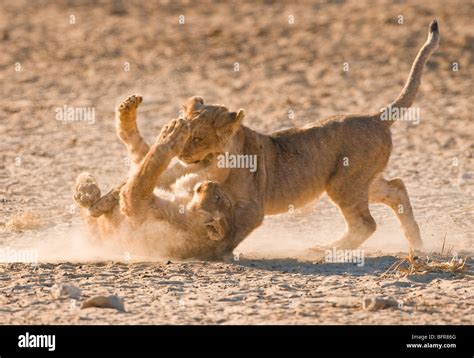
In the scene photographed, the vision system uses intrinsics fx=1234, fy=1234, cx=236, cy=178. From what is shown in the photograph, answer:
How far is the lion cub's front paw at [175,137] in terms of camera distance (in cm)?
820

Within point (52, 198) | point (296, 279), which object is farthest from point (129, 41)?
point (296, 279)

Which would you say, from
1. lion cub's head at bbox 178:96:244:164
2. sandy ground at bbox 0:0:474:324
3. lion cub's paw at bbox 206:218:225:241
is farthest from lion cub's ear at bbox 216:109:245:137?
sandy ground at bbox 0:0:474:324

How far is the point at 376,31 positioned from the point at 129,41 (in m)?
3.59

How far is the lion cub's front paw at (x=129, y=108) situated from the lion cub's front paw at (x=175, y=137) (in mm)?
639

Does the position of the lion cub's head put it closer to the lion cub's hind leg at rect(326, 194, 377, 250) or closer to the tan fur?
the tan fur

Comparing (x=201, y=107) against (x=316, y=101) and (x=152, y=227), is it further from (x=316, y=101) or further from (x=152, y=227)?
(x=316, y=101)

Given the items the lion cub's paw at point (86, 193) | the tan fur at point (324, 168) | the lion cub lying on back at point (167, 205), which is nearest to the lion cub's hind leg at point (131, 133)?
the lion cub lying on back at point (167, 205)

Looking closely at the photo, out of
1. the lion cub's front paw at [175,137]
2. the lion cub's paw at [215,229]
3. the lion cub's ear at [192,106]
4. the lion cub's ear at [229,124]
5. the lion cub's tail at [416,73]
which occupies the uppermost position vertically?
the lion cub's tail at [416,73]

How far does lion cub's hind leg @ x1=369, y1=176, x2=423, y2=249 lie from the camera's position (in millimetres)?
9875

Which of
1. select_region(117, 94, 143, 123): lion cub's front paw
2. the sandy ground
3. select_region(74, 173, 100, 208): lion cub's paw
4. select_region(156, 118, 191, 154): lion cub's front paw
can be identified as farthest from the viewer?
select_region(117, 94, 143, 123): lion cub's front paw

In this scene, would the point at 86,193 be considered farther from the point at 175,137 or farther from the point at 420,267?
the point at 420,267

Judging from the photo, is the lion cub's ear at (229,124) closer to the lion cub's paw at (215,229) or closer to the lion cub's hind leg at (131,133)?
the lion cub's paw at (215,229)

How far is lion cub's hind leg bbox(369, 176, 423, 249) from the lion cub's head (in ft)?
5.91

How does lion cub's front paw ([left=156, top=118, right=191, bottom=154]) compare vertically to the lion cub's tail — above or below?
below
